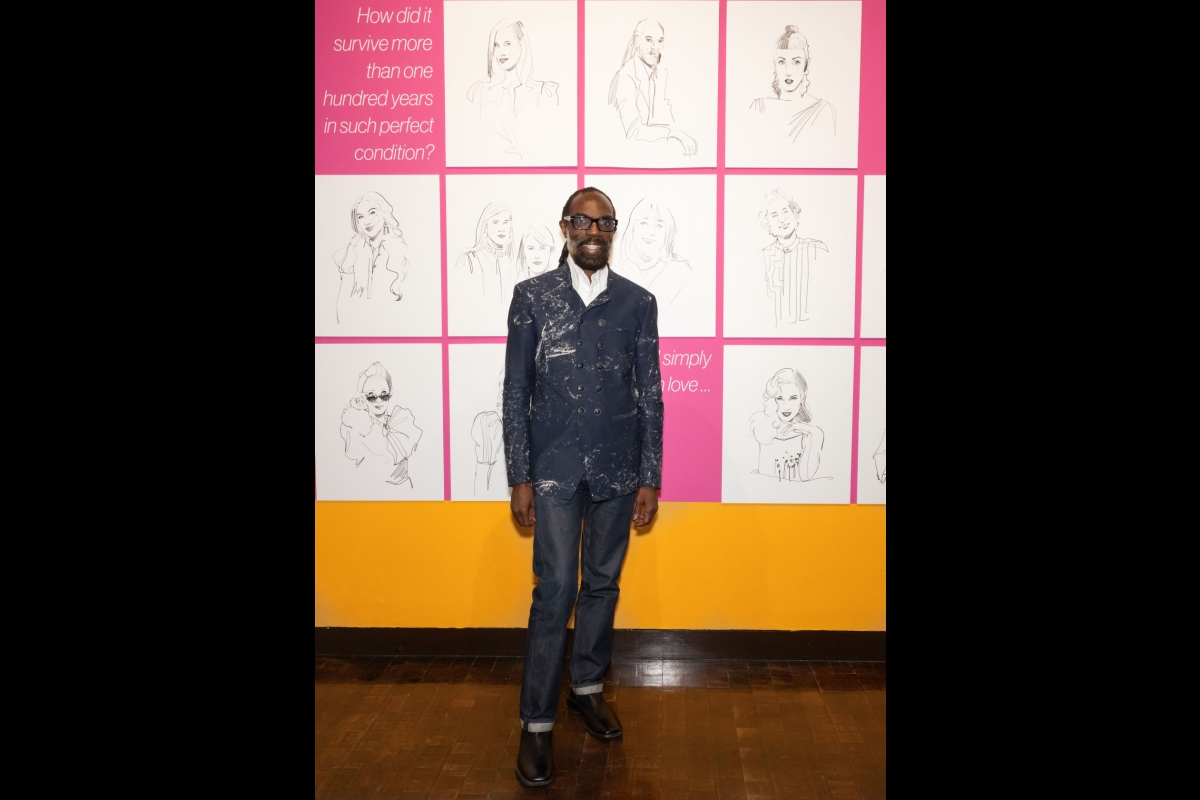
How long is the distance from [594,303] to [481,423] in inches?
46.0

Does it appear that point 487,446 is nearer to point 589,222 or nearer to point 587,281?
point 587,281

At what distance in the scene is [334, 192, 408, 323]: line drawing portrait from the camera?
396 cm

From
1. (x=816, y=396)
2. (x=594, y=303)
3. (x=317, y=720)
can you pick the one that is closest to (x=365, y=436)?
(x=317, y=720)

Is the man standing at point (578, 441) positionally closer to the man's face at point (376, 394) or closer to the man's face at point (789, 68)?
the man's face at point (376, 394)

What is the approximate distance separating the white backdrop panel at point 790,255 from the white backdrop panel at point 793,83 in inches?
4.9

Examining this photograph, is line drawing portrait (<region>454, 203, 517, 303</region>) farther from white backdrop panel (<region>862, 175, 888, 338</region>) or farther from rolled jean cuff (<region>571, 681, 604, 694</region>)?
rolled jean cuff (<region>571, 681, 604, 694</region>)

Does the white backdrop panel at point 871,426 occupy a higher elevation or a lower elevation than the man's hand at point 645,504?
higher

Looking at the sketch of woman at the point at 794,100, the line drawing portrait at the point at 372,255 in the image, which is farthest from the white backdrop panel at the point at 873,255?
the line drawing portrait at the point at 372,255

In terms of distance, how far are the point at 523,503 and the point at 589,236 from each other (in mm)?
989

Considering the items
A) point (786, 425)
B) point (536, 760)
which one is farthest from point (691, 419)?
point (536, 760)

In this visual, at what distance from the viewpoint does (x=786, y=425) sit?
400 centimetres

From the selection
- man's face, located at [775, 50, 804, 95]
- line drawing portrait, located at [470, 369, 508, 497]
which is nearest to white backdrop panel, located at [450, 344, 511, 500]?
line drawing portrait, located at [470, 369, 508, 497]

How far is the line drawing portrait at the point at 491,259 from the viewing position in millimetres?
3932

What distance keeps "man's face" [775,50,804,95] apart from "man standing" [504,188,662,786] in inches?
51.5
